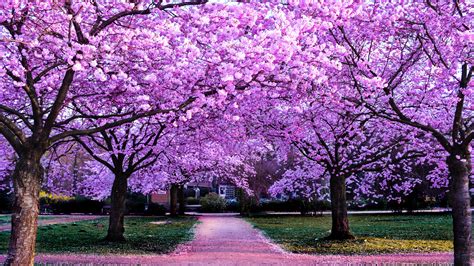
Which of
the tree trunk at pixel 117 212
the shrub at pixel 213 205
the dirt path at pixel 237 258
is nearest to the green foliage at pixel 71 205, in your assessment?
the shrub at pixel 213 205

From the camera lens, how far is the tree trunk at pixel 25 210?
7238 mm

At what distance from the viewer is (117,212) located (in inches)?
596

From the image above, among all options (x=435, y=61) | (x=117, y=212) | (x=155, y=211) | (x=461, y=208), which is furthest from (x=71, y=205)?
(x=461, y=208)

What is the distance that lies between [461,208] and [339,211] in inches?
286

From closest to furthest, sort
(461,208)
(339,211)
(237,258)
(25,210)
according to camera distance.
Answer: (25,210), (461,208), (237,258), (339,211)

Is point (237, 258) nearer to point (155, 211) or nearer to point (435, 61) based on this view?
point (435, 61)

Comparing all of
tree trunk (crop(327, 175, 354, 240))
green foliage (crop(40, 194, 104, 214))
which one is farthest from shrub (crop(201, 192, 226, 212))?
tree trunk (crop(327, 175, 354, 240))

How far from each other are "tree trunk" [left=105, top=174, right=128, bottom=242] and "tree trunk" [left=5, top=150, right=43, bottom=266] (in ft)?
24.5

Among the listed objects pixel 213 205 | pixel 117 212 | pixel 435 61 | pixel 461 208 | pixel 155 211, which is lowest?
pixel 155 211

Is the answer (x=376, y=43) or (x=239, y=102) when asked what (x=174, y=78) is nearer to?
(x=239, y=102)

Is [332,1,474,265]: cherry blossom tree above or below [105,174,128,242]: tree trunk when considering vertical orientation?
above

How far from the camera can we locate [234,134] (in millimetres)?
11484

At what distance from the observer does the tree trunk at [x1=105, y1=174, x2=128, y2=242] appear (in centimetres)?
1487

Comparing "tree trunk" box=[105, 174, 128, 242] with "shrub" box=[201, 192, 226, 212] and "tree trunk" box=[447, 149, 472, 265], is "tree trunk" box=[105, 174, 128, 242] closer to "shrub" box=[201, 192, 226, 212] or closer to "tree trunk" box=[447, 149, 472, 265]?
"tree trunk" box=[447, 149, 472, 265]
